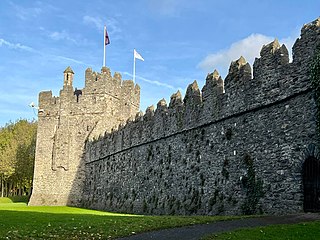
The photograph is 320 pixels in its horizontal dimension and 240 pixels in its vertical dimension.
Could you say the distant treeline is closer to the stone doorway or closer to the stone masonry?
the stone masonry

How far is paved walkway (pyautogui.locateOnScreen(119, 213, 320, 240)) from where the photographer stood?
12062mm

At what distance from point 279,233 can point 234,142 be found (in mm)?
8600

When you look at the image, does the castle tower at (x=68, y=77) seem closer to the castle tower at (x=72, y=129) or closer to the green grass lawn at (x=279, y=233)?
the castle tower at (x=72, y=129)

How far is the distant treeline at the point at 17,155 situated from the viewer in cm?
6072

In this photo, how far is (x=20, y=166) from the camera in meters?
61.2

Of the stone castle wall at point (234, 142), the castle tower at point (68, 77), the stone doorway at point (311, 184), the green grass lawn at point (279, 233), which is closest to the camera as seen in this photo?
the green grass lawn at point (279, 233)

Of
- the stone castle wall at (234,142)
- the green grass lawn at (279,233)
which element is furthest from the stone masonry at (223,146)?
the green grass lawn at (279,233)

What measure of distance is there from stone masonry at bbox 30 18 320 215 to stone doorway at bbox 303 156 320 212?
206 mm

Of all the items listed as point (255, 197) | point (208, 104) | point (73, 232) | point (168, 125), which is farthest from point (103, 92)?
point (73, 232)

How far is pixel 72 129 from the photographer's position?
1729 inches

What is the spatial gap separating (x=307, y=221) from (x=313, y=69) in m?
5.13

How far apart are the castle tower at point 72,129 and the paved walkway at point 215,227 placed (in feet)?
99.5

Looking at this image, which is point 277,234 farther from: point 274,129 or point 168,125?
point 168,125

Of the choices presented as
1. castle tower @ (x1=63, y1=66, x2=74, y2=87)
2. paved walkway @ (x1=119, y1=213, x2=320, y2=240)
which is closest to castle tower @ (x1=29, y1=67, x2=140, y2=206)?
castle tower @ (x1=63, y1=66, x2=74, y2=87)
